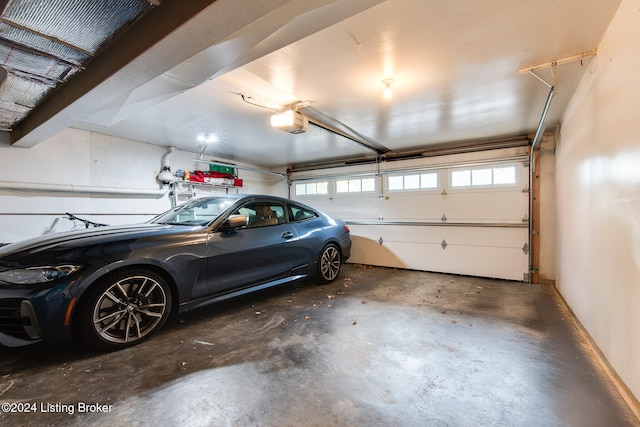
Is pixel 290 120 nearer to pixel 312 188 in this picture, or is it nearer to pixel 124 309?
pixel 124 309

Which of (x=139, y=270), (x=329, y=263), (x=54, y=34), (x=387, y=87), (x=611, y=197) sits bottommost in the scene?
(x=329, y=263)

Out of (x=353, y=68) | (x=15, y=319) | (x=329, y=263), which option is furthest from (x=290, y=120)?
(x=15, y=319)

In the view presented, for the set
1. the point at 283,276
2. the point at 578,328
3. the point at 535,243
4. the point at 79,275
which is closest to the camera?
the point at 79,275

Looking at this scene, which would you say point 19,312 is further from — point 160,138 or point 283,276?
point 160,138

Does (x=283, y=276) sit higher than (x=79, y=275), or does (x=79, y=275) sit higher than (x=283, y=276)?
(x=79, y=275)

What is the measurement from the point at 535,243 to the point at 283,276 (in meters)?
4.16

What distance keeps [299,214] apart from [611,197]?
10.3ft

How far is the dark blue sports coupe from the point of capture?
74.5 inches

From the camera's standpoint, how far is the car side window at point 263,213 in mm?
3287

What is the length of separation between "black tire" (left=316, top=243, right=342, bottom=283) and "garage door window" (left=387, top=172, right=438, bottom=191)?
6.90 ft

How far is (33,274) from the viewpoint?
1914 mm

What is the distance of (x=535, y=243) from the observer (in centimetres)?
447

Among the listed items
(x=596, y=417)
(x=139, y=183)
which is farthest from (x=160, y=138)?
(x=596, y=417)

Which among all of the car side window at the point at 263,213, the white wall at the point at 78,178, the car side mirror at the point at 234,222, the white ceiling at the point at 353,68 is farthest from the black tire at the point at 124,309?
the white wall at the point at 78,178
